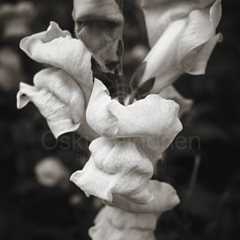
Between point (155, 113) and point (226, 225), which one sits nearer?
point (155, 113)

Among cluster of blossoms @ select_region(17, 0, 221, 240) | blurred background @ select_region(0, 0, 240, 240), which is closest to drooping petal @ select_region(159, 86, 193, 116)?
cluster of blossoms @ select_region(17, 0, 221, 240)

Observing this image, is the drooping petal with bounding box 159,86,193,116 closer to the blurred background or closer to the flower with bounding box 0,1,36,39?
the blurred background

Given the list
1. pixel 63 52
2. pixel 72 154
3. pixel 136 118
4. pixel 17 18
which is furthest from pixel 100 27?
pixel 17 18

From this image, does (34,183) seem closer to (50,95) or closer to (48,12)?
(48,12)

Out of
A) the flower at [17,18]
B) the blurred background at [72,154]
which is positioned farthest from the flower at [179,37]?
the flower at [17,18]

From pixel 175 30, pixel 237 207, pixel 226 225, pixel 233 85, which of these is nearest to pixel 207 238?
pixel 226 225

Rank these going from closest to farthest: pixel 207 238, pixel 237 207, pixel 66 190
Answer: pixel 207 238
pixel 237 207
pixel 66 190

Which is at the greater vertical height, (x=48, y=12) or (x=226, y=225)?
(x=48, y=12)

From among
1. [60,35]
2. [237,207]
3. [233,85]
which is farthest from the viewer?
[233,85]
